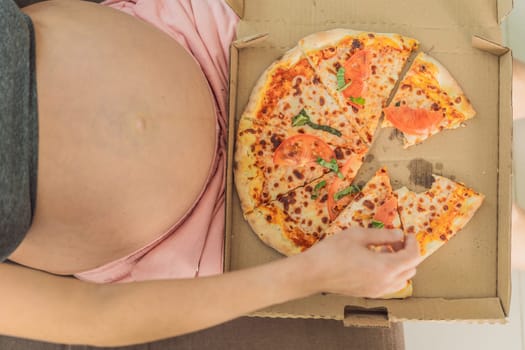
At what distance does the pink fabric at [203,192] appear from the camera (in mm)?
1068

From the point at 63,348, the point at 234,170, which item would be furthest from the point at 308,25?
the point at 63,348

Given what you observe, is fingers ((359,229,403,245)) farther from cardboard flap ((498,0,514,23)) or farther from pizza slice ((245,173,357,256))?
cardboard flap ((498,0,514,23))

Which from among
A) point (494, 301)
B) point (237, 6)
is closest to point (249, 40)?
point (237, 6)

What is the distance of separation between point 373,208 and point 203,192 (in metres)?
0.35

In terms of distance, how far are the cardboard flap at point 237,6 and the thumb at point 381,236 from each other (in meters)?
0.56

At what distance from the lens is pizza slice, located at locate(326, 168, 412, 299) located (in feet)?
3.59

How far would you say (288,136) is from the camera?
1146mm

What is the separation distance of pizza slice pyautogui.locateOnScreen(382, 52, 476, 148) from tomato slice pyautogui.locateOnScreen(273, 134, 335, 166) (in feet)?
0.46

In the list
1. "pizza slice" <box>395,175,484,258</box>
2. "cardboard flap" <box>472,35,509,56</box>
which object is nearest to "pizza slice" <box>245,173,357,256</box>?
"pizza slice" <box>395,175,484,258</box>

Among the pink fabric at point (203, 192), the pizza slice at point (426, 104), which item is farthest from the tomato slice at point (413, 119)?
the pink fabric at point (203, 192)

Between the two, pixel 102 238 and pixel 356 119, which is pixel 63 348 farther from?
pixel 356 119

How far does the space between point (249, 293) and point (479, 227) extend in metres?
0.53

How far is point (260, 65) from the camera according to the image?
1.17 meters

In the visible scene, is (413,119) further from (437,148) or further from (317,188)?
(317,188)
